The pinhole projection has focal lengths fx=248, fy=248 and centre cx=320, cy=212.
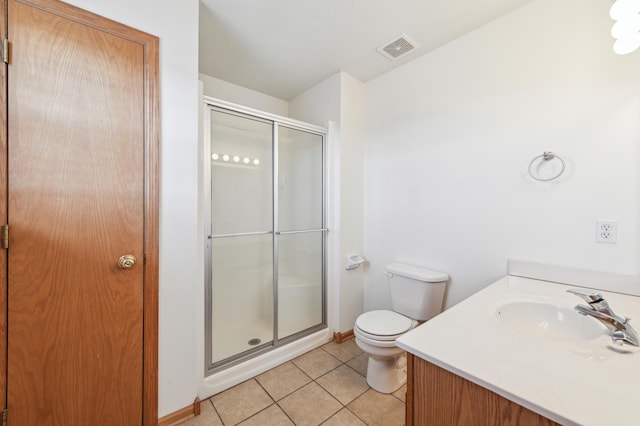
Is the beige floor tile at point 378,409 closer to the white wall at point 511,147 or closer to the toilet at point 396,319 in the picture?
the toilet at point 396,319

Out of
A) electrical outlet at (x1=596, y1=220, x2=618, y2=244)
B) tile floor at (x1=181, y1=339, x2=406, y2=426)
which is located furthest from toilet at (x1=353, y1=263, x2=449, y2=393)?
electrical outlet at (x1=596, y1=220, x2=618, y2=244)

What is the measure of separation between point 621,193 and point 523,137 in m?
0.53

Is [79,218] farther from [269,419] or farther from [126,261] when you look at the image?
[269,419]

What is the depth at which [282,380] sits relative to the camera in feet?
5.78

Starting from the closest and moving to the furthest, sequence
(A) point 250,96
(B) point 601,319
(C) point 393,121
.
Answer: (B) point 601,319
(C) point 393,121
(A) point 250,96

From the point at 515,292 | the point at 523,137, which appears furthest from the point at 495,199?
the point at 515,292

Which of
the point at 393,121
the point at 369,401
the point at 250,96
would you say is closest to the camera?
the point at 369,401

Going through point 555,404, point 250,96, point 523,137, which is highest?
point 250,96

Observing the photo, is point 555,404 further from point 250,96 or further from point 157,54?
point 250,96

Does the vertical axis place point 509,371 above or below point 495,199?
below

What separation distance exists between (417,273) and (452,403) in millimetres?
1195

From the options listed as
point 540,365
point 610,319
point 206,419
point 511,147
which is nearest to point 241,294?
point 206,419

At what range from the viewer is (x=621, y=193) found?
1234 mm

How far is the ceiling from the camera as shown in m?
1.51
